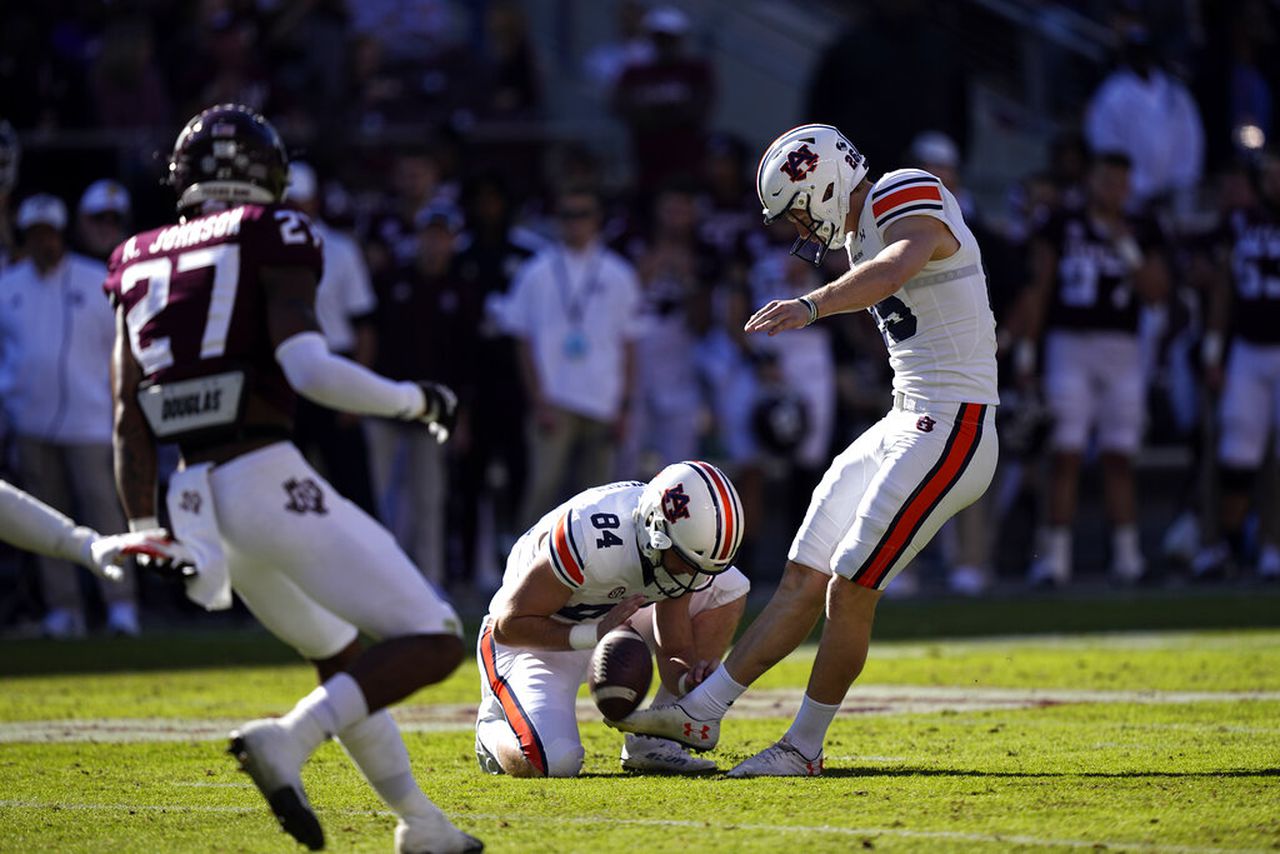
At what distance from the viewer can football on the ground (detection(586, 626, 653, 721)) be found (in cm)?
661

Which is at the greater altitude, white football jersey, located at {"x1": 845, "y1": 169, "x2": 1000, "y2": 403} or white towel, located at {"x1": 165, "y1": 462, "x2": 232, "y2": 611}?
white football jersey, located at {"x1": 845, "y1": 169, "x2": 1000, "y2": 403}

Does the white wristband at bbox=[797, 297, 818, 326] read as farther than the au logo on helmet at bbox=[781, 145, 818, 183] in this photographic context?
No

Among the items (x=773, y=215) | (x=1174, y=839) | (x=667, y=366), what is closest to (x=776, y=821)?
(x=1174, y=839)

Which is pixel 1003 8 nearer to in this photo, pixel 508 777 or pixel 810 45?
pixel 810 45

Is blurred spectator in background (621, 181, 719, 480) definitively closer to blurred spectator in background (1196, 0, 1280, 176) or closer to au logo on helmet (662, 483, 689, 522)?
blurred spectator in background (1196, 0, 1280, 176)

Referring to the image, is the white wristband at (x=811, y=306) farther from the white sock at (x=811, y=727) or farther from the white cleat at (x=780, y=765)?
the white cleat at (x=780, y=765)

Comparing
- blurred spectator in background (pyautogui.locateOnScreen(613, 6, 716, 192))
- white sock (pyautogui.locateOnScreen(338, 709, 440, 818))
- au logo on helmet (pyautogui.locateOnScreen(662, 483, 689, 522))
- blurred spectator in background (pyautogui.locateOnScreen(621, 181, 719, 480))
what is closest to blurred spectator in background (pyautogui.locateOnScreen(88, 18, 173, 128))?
blurred spectator in background (pyautogui.locateOnScreen(613, 6, 716, 192))

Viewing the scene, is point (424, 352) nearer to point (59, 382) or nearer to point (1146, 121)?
point (59, 382)

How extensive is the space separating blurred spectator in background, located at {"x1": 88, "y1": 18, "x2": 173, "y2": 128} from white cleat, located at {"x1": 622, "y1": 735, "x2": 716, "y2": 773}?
8.52 meters

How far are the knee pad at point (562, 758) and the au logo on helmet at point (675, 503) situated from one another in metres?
0.82

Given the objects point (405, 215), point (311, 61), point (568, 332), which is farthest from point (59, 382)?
point (311, 61)

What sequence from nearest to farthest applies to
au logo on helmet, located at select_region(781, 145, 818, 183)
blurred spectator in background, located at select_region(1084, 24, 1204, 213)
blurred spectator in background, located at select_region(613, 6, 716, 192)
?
au logo on helmet, located at select_region(781, 145, 818, 183) → blurred spectator in background, located at select_region(613, 6, 716, 192) → blurred spectator in background, located at select_region(1084, 24, 1204, 213)

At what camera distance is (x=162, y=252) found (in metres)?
5.29

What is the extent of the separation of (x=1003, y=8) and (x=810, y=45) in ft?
5.62
